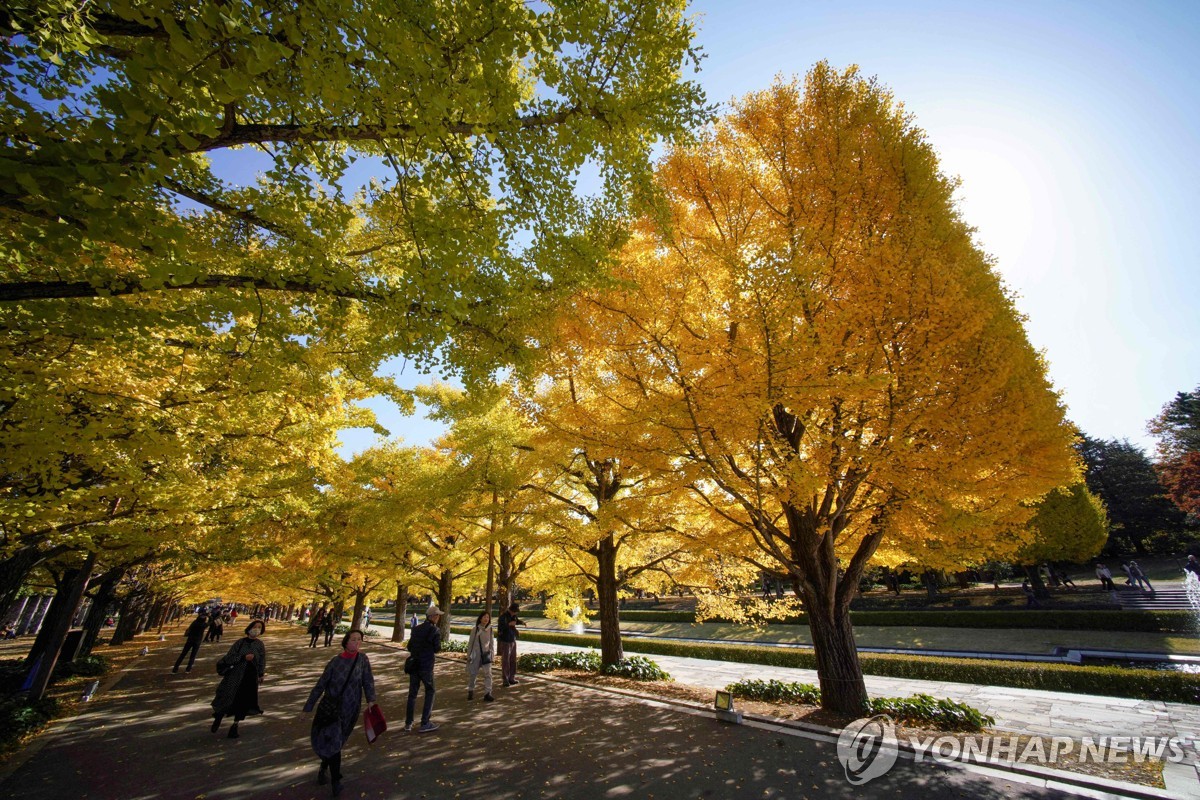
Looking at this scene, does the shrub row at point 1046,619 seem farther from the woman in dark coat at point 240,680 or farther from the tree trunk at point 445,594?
the woman in dark coat at point 240,680

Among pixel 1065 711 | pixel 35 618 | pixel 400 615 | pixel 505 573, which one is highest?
pixel 505 573

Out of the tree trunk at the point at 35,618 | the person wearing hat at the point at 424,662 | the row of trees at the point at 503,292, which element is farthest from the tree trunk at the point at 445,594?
the tree trunk at the point at 35,618

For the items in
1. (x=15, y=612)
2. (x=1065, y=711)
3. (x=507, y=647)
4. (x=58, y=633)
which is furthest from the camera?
(x=15, y=612)

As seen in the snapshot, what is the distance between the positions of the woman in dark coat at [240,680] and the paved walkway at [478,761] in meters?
0.30

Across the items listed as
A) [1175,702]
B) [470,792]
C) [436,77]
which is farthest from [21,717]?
[1175,702]

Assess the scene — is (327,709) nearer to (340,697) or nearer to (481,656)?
(340,697)

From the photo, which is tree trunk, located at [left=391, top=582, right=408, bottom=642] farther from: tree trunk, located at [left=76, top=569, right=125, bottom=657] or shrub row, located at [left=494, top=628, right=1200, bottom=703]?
shrub row, located at [left=494, top=628, right=1200, bottom=703]

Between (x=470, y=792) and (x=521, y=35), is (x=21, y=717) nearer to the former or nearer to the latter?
(x=470, y=792)

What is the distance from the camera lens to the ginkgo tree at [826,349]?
5.73 m

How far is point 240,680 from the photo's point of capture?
6.41 meters

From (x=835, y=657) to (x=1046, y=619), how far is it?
20.4 metres

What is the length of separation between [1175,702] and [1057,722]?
4616 mm

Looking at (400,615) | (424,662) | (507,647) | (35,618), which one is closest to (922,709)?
(424,662)

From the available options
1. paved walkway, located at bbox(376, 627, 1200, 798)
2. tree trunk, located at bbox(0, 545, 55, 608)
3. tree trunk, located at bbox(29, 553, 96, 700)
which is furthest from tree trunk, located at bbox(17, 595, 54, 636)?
paved walkway, located at bbox(376, 627, 1200, 798)
